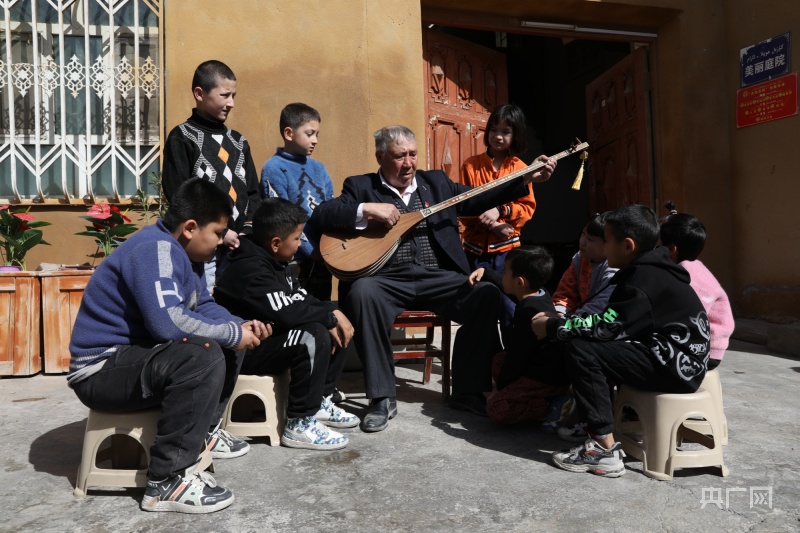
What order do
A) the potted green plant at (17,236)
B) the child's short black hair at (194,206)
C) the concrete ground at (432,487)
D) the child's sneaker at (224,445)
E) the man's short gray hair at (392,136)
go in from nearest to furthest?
the concrete ground at (432,487) → the child's short black hair at (194,206) → the child's sneaker at (224,445) → the man's short gray hair at (392,136) → the potted green plant at (17,236)

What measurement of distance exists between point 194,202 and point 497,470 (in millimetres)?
1537

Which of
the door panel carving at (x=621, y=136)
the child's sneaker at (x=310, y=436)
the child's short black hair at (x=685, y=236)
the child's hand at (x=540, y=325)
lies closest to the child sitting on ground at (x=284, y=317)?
the child's sneaker at (x=310, y=436)

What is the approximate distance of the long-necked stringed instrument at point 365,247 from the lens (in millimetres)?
3660

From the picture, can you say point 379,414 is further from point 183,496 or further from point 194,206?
point 194,206

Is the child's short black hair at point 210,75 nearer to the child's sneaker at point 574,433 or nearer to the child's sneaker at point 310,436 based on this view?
the child's sneaker at point 310,436

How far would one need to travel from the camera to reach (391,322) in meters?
3.66

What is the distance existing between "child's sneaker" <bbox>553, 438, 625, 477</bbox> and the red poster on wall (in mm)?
4494

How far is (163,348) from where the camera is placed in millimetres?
2461

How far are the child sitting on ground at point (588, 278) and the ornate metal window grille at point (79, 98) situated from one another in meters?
3.17

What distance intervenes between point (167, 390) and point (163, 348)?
0.15m

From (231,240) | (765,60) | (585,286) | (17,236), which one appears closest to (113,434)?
(231,240)

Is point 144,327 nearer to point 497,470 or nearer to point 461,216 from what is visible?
point 497,470

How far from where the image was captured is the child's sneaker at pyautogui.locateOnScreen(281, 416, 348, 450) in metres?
3.07

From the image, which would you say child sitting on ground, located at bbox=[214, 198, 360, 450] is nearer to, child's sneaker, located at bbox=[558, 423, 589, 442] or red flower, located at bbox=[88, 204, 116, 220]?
child's sneaker, located at bbox=[558, 423, 589, 442]
